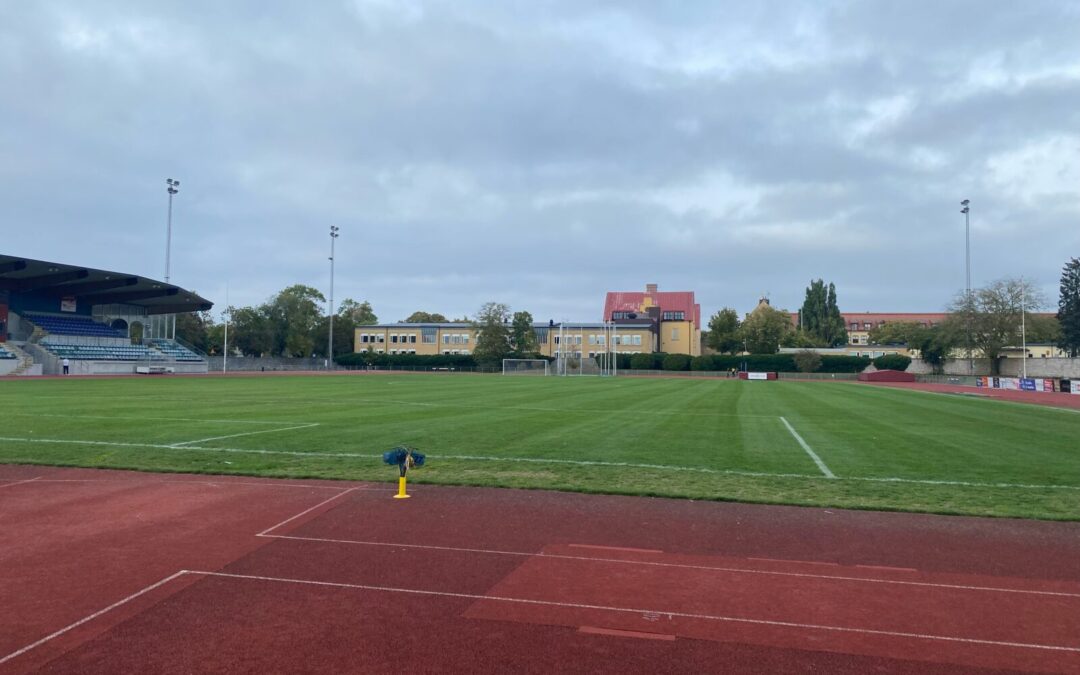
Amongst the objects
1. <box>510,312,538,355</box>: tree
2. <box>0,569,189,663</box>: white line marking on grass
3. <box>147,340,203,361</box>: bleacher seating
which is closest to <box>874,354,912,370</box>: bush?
<box>510,312,538,355</box>: tree

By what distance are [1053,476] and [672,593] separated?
9856 mm

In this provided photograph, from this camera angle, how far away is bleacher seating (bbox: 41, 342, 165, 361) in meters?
59.4

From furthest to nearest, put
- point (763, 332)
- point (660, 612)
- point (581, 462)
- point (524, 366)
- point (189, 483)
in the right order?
point (763, 332) → point (524, 366) → point (581, 462) → point (189, 483) → point (660, 612)

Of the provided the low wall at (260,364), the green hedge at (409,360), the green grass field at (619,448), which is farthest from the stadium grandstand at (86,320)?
the green grass field at (619,448)

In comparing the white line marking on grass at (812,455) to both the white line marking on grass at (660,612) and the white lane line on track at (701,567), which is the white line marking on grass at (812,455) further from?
the white line marking on grass at (660,612)

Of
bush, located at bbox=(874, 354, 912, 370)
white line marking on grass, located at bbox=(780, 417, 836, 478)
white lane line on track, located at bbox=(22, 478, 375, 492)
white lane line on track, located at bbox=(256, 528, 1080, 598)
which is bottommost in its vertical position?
white lane line on track, located at bbox=(256, 528, 1080, 598)

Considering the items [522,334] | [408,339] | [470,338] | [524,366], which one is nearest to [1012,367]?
[524,366]

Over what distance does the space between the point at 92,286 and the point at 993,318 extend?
9077 cm

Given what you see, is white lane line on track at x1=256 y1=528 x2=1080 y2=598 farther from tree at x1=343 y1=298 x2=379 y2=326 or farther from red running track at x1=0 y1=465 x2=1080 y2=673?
tree at x1=343 y1=298 x2=379 y2=326

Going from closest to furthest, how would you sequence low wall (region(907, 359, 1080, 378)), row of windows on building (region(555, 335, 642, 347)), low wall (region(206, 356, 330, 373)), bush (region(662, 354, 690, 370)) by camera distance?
low wall (region(907, 359, 1080, 378)) < low wall (region(206, 356, 330, 373)) < bush (region(662, 354, 690, 370)) < row of windows on building (region(555, 335, 642, 347))

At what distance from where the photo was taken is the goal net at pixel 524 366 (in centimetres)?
8706

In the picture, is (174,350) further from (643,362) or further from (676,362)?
(676,362)

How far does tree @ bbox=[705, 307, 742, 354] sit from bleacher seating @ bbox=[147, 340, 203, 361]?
218 ft

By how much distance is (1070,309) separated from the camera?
72.8 metres
